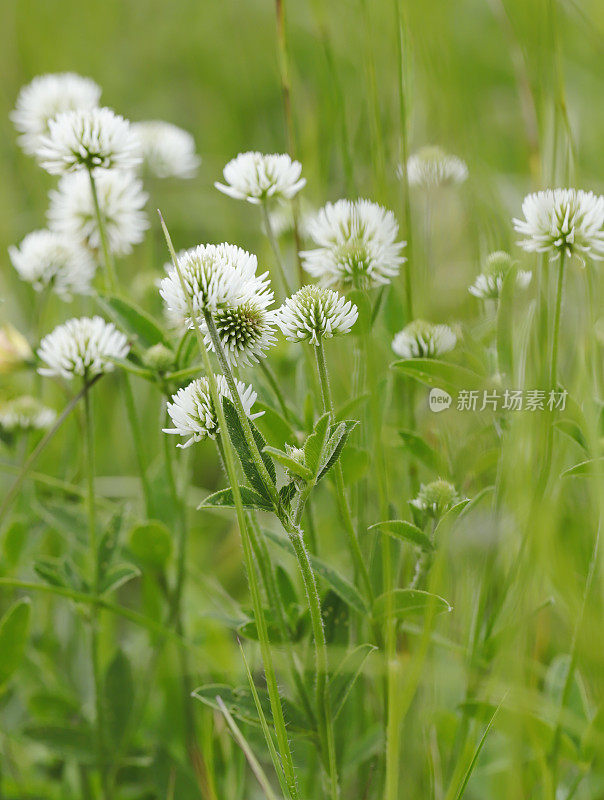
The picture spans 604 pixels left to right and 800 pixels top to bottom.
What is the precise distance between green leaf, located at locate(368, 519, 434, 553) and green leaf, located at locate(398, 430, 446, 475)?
10cm

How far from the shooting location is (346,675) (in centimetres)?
78

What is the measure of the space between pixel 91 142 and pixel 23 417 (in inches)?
14.8

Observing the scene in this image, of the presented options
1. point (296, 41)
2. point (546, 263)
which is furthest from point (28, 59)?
point (546, 263)

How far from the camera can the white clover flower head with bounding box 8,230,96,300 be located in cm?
117

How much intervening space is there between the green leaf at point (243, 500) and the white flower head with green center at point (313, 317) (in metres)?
0.14

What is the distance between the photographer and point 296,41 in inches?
106

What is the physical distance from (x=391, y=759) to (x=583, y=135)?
5.68 ft

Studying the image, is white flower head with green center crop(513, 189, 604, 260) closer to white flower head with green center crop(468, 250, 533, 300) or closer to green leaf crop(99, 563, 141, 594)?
white flower head with green center crop(468, 250, 533, 300)

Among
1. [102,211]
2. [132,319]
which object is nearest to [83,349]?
[132,319]

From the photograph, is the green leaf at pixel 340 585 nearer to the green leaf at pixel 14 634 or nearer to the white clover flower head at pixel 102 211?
the green leaf at pixel 14 634

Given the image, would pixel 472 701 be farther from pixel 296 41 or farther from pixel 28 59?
pixel 296 41

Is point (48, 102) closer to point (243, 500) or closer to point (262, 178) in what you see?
point (262, 178)

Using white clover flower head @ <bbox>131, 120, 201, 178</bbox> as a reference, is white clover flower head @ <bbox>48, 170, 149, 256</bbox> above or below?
below

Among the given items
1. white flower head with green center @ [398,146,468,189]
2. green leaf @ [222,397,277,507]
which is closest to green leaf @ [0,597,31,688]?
green leaf @ [222,397,277,507]
